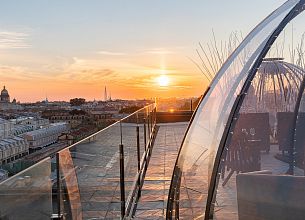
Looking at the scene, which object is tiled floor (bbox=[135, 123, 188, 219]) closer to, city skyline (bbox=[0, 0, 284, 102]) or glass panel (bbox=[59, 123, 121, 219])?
glass panel (bbox=[59, 123, 121, 219])

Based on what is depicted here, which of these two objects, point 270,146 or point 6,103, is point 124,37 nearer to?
point 270,146

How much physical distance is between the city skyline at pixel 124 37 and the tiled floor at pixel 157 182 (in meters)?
1.57

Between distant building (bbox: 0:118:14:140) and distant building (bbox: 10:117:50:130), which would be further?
distant building (bbox: 10:117:50:130)

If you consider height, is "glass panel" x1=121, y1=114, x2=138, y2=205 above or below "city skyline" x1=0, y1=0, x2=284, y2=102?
below

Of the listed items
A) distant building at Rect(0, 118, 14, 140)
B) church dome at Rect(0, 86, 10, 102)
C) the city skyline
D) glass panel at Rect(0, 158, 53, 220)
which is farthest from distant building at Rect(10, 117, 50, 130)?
glass panel at Rect(0, 158, 53, 220)

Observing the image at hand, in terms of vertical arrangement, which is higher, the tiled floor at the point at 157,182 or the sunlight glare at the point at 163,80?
the sunlight glare at the point at 163,80

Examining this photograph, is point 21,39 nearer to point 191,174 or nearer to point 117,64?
point 117,64

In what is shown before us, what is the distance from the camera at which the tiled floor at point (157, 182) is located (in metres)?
4.69

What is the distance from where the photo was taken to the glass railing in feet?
5.39

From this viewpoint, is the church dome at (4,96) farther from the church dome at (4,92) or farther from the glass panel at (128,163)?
the glass panel at (128,163)

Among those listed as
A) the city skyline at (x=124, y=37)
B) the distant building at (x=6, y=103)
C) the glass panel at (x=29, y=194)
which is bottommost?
the glass panel at (x=29, y=194)

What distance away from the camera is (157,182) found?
6086mm

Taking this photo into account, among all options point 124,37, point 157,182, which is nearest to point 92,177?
point 157,182

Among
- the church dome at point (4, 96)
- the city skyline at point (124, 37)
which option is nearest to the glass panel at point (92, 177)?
the city skyline at point (124, 37)
